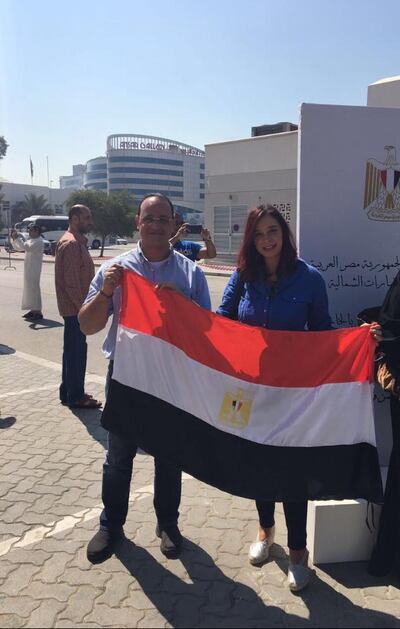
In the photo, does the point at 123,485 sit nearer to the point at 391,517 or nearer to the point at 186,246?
the point at 391,517

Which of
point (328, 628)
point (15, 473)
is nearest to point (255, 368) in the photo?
point (328, 628)

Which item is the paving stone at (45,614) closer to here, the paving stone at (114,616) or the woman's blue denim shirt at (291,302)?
the paving stone at (114,616)

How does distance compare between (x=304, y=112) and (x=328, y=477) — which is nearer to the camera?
(x=328, y=477)

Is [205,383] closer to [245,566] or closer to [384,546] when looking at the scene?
[245,566]

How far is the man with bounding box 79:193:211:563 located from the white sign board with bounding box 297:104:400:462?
35.3 inches

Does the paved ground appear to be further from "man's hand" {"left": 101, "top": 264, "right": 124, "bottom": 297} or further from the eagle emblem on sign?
the eagle emblem on sign

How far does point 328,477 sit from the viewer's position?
2.62 m

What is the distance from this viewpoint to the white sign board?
3258 millimetres

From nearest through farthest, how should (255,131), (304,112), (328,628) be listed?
(328,628)
(304,112)
(255,131)

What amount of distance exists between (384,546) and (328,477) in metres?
0.64

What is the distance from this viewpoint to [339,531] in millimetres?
2941

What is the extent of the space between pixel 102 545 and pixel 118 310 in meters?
1.39

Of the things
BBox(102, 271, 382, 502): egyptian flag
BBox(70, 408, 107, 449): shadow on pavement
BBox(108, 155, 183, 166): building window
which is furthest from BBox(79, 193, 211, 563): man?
BBox(108, 155, 183, 166): building window

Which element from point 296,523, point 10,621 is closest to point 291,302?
point 296,523
